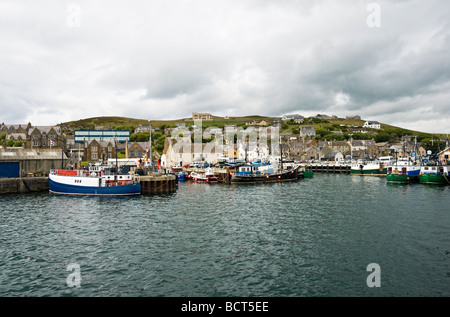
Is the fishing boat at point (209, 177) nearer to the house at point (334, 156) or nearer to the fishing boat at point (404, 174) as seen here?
the fishing boat at point (404, 174)

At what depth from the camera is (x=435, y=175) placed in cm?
5731

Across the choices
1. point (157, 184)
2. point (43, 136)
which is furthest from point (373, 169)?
point (43, 136)

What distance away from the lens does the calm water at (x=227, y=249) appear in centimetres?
1461

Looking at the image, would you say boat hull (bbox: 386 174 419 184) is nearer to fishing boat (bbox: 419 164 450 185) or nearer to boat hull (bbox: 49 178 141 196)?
fishing boat (bbox: 419 164 450 185)

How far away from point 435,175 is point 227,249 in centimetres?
5567

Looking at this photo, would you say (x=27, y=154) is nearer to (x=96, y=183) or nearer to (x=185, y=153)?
(x=96, y=183)

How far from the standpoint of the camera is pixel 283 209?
33906 mm

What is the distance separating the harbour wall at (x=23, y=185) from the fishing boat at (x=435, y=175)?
73109 mm

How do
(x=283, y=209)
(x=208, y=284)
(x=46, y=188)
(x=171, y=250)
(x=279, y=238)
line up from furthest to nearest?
(x=46, y=188) → (x=283, y=209) → (x=279, y=238) → (x=171, y=250) → (x=208, y=284)

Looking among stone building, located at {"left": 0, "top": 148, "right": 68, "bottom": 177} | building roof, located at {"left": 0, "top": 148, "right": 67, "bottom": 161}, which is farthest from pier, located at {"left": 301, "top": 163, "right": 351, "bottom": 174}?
stone building, located at {"left": 0, "top": 148, "right": 68, "bottom": 177}

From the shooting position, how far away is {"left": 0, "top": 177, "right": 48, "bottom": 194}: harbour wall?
49500 millimetres

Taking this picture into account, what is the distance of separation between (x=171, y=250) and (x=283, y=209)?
17432 millimetres

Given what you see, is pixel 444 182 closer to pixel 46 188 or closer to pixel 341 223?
pixel 341 223
